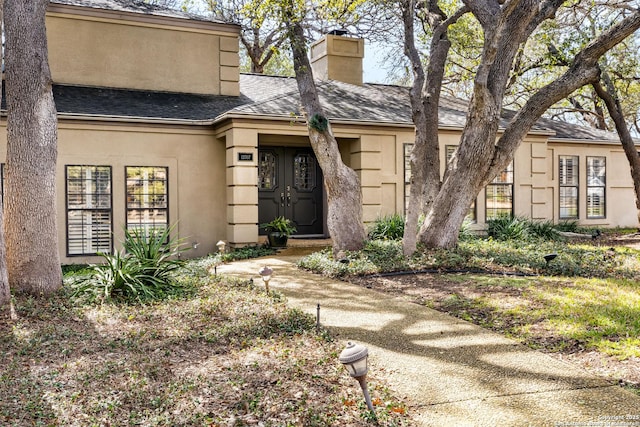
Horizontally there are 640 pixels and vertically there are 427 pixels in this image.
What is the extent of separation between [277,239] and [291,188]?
2337 mm

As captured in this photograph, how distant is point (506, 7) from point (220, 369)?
6.96 meters

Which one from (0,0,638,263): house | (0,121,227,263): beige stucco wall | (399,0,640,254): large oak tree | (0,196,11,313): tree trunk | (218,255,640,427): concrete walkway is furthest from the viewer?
(0,0,638,263): house

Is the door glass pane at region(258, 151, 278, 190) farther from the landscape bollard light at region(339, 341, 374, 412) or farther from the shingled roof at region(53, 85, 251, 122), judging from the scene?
the landscape bollard light at region(339, 341, 374, 412)

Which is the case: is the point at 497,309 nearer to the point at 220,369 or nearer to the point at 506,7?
the point at 220,369

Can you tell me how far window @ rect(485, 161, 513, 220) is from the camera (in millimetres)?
15906

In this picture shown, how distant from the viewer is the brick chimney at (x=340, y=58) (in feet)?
56.2

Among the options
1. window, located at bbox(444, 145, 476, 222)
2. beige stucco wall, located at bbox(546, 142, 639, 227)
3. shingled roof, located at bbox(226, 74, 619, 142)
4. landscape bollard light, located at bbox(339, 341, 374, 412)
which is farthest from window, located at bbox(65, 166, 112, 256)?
beige stucco wall, located at bbox(546, 142, 639, 227)

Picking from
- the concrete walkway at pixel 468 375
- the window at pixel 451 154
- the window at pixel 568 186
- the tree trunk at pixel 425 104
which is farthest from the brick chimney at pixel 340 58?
the concrete walkway at pixel 468 375

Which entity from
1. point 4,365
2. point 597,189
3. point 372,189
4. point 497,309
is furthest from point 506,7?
point 597,189

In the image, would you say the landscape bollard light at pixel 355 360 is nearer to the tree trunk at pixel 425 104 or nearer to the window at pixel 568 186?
the tree trunk at pixel 425 104

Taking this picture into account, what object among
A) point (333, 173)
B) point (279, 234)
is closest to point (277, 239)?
point (279, 234)

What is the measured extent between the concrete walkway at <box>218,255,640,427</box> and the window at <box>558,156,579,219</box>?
12.7 metres

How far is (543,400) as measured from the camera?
411 centimetres

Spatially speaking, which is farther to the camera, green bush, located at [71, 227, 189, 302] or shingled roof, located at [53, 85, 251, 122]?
shingled roof, located at [53, 85, 251, 122]
